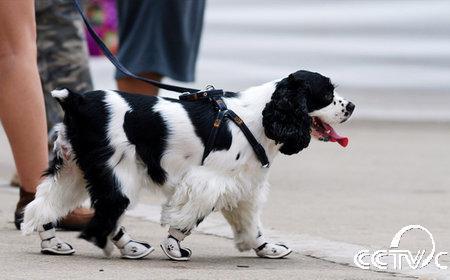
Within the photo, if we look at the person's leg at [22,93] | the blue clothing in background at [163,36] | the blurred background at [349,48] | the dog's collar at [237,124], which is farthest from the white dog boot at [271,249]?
the blurred background at [349,48]

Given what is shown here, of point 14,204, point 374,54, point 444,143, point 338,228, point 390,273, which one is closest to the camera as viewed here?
point 390,273

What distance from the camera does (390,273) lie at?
506 centimetres

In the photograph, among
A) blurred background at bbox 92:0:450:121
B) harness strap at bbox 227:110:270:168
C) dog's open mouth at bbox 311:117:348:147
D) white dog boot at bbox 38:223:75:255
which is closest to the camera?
harness strap at bbox 227:110:270:168

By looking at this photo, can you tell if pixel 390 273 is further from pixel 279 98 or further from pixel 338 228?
pixel 338 228

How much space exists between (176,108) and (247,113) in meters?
0.27

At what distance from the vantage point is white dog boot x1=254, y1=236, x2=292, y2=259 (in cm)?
547

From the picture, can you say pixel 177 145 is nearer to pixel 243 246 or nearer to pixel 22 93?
pixel 243 246

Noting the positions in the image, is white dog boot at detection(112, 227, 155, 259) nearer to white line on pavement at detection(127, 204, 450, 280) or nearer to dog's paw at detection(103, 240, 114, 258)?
dog's paw at detection(103, 240, 114, 258)

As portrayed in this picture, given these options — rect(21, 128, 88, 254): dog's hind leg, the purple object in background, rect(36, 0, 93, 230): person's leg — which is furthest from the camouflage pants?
the purple object in background

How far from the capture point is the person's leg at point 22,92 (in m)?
5.96

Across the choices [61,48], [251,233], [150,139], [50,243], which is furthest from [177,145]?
[61,48]

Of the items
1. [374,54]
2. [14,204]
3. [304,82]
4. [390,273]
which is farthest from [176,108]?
[374,54]

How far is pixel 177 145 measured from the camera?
17.0ft

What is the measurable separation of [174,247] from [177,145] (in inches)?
15.3
